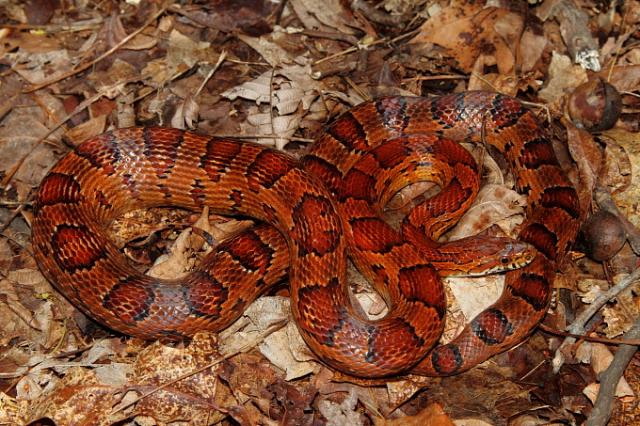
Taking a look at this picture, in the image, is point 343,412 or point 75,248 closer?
point 343,412

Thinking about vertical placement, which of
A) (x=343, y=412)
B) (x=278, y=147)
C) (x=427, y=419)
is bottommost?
(x=343, y=412)

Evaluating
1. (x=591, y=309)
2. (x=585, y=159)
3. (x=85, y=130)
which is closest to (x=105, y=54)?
(x=85, y=130)

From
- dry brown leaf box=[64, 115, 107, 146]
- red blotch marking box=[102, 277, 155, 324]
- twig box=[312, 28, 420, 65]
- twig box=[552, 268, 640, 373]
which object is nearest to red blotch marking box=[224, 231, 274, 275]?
red blotch marking box=[102, 277, 155, 324]

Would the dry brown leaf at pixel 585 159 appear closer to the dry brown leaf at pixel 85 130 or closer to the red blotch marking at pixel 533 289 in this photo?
the red blotch marking at pixel 533 289

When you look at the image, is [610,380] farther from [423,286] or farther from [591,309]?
[423,286]

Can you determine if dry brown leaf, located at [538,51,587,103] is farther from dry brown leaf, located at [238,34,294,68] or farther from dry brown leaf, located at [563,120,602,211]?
dry brown leaf, located at [238,34,294,68]

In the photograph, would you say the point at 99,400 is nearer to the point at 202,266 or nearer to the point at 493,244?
the point at 202,266

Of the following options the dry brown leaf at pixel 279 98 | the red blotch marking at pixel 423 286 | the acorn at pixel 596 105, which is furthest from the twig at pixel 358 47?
the red blotch marking at pixel 423 286
